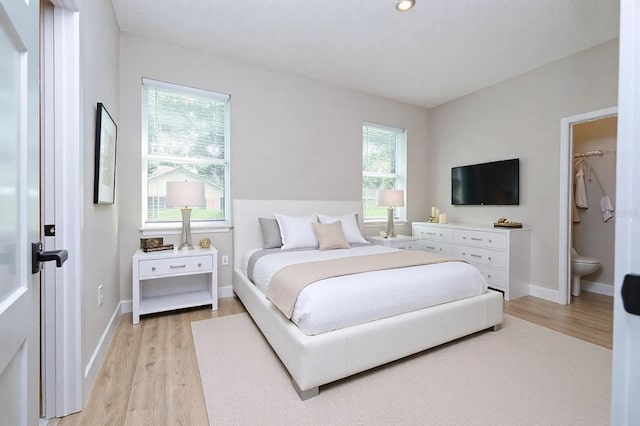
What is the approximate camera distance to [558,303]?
3.24 meters

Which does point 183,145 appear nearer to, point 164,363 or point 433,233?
point 164,363

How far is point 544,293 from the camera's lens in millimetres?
3404

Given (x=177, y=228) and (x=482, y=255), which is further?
(x=482, y=255)

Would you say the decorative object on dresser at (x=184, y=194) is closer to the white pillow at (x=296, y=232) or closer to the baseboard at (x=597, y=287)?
the white pillow at (x=296, y=232)

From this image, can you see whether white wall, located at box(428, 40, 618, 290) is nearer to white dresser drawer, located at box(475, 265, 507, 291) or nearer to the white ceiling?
the white ceiling

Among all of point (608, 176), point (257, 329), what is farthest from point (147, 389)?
point (608, 176)

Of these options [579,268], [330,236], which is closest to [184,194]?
[330,236]

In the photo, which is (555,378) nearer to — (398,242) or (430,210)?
(398,242)

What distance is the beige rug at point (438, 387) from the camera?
1.51 metres

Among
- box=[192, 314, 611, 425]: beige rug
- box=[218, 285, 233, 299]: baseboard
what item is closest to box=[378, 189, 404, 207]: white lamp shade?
box=[192, 314, 611, 425]: beige rug

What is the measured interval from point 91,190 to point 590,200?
5.51m

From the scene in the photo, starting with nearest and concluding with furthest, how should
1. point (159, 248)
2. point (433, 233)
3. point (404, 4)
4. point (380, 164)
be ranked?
1. point (404, 4)
2. point (159, 248)
3. point (433, 233)
4. point (380, 164)

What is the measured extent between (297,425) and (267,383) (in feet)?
1.27

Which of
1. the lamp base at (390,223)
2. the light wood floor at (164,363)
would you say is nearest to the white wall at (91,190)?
the light wood floor at (164,363)
